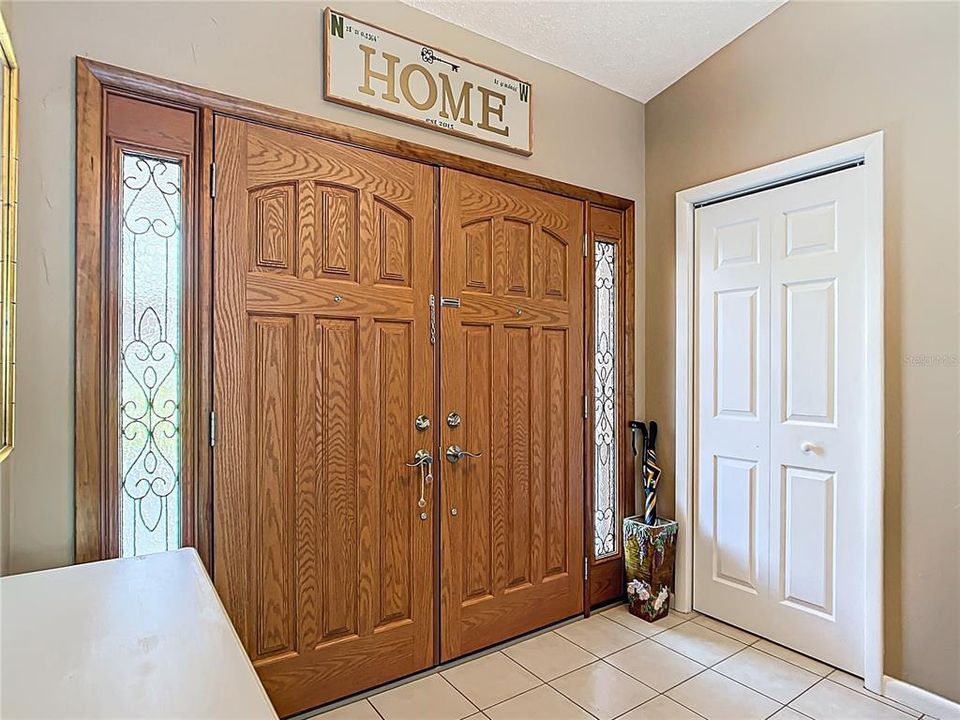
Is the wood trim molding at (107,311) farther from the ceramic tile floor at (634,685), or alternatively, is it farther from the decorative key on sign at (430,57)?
the ceramic tile floor at (634,685)

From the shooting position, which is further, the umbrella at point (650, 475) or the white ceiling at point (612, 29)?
the umbrella at point (650, 475)

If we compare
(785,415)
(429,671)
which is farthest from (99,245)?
(785,415)

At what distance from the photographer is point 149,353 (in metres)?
1.87

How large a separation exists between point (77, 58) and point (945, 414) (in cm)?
312

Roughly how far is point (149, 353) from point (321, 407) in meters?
0.59

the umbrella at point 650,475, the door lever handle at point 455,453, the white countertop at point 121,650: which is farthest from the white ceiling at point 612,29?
the white countertop at point 121,650

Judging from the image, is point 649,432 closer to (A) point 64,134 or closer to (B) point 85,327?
(B) point 85,327

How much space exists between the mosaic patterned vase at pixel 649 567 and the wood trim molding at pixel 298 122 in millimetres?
1731

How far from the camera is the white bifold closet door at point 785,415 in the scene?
2412 millimetres

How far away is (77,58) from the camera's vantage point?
172 cm

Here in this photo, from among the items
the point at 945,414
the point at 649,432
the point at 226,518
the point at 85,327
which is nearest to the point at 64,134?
the point at 85,327

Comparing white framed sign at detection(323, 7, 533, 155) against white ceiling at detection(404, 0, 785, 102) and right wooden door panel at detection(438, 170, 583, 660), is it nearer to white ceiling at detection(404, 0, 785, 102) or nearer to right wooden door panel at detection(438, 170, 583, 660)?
→ white ceiling at detection(404, 0, 785, 102)

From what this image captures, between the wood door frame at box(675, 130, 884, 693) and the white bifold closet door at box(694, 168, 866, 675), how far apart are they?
0.04 metres

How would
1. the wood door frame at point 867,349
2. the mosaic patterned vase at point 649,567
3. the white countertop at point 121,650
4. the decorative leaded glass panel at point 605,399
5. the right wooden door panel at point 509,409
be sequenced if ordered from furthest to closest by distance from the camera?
the decorative leaded glass panel at point 605,399 < the mosaic patterned vase at point 649,567 < the right wooden door panel at point 509,409 < the wood door frame at point 867,349 < the white countertop at point 121,650
